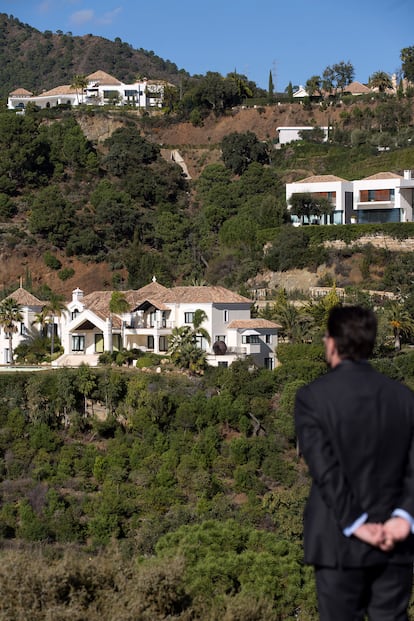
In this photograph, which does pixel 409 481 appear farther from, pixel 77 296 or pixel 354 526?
pixel 77 296

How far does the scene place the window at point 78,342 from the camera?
39.1 metres

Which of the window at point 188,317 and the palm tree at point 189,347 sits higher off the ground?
the window at point 188,317

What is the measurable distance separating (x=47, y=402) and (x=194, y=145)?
1491 inches

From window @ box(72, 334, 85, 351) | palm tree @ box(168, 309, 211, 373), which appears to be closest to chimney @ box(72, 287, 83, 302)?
window @ box(72, 334, 85, 351)

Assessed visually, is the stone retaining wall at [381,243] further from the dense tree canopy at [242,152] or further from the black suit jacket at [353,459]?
the black suit jacket at [353,459]

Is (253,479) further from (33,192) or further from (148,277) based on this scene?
(33,192)

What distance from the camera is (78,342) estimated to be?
39156 millimetres

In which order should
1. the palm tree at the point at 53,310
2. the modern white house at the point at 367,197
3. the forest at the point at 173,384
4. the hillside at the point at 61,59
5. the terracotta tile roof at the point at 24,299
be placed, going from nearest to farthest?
Result: 1. the forest at the point at 173,384
2. the palm tree at the point at 53,310
3. the terracotta tile roof at the point at 24,299
4. the modern white house at the point at 367,197
5. the hillside at the point at 61,59

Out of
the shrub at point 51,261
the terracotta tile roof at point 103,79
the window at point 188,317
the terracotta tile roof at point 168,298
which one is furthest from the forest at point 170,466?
the terracotta tile roof at point 103,79

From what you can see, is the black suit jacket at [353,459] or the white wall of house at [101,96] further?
the white wall of house at [101,96]

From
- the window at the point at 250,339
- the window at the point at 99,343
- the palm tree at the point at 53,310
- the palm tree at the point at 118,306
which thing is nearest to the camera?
the window at the point at 250,339

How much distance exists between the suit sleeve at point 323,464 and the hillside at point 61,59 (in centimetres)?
13877

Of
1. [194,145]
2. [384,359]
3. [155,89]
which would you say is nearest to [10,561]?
[384,359]

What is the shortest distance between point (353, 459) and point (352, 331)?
0.59 metres
